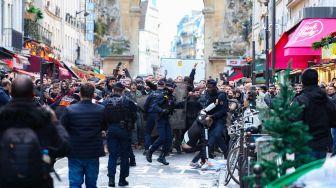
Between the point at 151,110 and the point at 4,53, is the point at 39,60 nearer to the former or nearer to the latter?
the point at 4,53

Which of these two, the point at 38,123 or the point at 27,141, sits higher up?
the point at 38,123

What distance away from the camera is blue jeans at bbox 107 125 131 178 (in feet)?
51.6

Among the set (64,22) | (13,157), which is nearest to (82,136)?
(13,157)

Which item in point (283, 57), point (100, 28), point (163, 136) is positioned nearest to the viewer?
point (163, 136)

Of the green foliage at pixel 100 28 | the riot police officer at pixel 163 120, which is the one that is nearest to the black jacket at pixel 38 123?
the riot police officer at pixel 163 120

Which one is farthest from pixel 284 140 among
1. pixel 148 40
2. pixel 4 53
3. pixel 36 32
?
pixel 148 40

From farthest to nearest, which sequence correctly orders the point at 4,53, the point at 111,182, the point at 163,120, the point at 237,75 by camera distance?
1. the point at 237,75
2. the point at 4,53
3. the point at 163,120
4. the point at 111,182

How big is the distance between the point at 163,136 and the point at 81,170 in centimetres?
822

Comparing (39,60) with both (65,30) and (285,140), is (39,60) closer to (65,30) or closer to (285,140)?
(65,30)

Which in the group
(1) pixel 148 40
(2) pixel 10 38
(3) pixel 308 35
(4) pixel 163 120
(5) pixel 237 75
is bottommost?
(4) pixel 163 120

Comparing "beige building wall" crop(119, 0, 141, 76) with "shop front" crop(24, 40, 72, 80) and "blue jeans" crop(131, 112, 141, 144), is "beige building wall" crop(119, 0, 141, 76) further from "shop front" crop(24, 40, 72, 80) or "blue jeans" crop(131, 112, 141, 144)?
"blue jeans" crop(131, 112, 141, 144)

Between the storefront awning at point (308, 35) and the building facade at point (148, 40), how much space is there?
467 feet

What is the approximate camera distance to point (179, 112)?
941 inches

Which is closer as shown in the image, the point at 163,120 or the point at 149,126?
the point at 163,120
